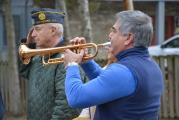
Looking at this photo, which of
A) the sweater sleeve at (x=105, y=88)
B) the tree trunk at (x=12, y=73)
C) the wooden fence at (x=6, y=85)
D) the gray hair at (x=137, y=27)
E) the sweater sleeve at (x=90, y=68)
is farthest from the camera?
the wooden fence at (x=6, y=85)

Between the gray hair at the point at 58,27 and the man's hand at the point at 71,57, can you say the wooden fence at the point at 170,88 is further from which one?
the man's hand at the point at 71,57

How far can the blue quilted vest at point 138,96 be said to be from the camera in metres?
3.17

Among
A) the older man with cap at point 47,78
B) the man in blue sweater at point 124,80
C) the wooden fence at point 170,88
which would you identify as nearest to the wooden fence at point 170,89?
the wooden fence at point 170,88

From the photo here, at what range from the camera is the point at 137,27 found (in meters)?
3.23

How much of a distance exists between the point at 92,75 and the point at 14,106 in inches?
284

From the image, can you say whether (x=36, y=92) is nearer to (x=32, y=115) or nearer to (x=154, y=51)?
(x=32, y=115)

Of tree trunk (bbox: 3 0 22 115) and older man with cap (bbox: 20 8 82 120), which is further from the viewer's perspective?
tree trunk (bbox: 3 0 22 115)

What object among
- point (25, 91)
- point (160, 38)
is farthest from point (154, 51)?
point (25, 91)

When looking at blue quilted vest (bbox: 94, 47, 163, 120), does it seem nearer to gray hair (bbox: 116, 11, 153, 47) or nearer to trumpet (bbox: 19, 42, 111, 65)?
gray hair (bbox: 116, 11, 153, 47)

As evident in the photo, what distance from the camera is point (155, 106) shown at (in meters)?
3.34

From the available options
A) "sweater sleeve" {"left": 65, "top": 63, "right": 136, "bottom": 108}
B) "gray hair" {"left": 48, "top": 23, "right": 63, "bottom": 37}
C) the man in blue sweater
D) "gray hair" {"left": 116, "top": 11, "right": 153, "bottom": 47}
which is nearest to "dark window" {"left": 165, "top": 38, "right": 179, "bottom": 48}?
"gray hair" {"left": 48, "top": 23, "right": 63, "bottom": 37}

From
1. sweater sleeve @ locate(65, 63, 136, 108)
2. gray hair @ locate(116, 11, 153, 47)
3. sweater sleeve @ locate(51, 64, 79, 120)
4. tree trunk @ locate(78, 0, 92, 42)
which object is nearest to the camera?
sweater sleeve @ locate(65, 63, 136, 108)

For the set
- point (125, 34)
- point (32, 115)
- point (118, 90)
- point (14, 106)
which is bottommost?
point (14, 106)

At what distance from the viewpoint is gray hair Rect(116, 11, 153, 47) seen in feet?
10.6
